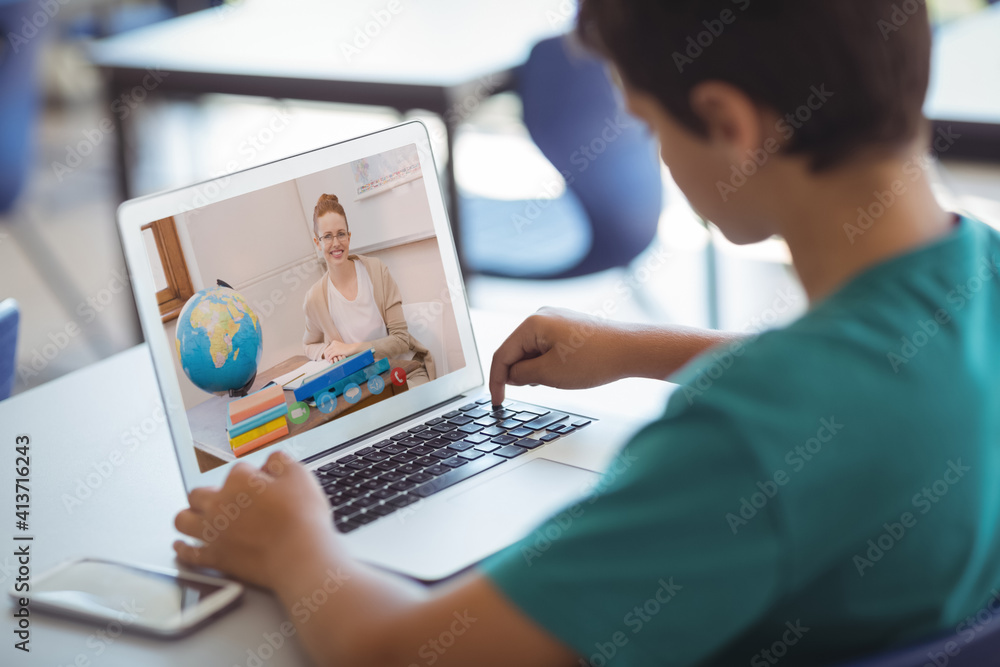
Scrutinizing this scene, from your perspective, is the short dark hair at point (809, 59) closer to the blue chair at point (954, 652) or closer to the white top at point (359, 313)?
the blue chair at point (954, 652)

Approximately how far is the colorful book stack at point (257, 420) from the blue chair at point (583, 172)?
1.42 meters

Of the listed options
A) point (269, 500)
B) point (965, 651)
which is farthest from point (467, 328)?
point (965, 651)

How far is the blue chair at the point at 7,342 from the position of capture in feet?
3.71

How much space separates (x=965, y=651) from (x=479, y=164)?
8.67 ft

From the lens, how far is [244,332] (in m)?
0.93

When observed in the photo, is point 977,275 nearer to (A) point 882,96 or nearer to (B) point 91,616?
(A) point 882,96

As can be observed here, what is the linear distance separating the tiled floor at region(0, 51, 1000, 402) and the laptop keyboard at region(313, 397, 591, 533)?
140cm

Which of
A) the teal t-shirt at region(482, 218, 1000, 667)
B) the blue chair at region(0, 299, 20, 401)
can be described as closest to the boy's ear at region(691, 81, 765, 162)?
the teal t-shirt at region(482, 218, 1000, 667)

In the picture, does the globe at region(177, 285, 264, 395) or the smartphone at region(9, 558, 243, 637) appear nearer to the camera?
the smartphone at region(9, 558, 243, 637)

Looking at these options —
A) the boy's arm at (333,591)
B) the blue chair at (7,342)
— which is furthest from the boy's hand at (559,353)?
the blue chair at (7,342)

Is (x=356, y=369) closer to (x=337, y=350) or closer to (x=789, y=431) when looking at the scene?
(x=337, y=350)

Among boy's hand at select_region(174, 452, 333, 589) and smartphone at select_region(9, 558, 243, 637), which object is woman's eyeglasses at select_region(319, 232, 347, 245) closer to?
boy's hand at select_region(174, 452, 333, 589)

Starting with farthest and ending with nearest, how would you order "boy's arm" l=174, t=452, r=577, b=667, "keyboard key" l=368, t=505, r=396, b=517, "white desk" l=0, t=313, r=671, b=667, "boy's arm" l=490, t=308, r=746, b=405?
"boy's arm" l=490, t=308, r=746, b=405 → "keyboard key" l=368, t=505, r=396, b=517 → "white desk" l=0, t=313, r=671, b=667 → "boy's arm" l=174, t=452, r=577, b=667

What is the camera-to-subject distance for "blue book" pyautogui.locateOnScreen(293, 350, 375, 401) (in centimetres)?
97
